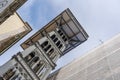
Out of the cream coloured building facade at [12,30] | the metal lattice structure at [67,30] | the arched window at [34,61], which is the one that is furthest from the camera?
the metal lattice structure at [67,30]

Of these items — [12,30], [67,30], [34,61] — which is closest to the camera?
[34,61]

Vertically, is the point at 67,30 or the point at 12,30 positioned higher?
the point at 12,30

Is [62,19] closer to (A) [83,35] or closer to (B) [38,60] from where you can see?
(A) [83,35]

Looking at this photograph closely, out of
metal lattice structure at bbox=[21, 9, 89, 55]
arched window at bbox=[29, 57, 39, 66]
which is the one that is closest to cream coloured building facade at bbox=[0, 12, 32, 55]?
metal lattice structure at bbox=[21, 9, 89, 55]

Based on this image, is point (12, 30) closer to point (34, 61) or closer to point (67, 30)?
point (34, 61)

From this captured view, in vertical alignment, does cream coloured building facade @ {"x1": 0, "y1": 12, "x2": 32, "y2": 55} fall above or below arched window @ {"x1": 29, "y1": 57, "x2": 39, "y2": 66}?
above

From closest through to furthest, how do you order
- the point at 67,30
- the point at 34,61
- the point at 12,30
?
1. the point at 34,61
2. the point at 12,30
3. the point at 67,30

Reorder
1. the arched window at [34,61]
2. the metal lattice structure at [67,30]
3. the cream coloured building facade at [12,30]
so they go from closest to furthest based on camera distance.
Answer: the arched window at [34,61]
the cream coloured building facade at [12,30]
the metal lattice structure at [67,30]

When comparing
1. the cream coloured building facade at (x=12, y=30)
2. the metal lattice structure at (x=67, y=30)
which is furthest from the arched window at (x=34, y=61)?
the metal lattice structure at (x=67, y=30)

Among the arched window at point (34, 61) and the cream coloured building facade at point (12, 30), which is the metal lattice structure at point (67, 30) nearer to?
the cream coloured building facade at point (12, 30)

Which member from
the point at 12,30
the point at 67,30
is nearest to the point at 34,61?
the point at 12,30

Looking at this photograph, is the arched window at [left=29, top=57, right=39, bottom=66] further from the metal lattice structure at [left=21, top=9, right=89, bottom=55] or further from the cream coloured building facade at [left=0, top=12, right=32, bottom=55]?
the metal lattice structure at [left=21, top=9, right=89, bottom=55]

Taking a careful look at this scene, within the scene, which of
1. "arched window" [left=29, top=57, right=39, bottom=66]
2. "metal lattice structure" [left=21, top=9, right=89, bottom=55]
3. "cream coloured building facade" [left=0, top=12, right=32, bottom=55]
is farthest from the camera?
"metal lattice structure" [left=21, top=9, right=89, bottom=55]

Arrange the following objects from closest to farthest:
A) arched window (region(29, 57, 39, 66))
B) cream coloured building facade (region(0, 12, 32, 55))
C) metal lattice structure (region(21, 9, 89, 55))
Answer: arched window (region(29, 57, 39, 66)) < cream coloured building facade (region(0, 12, 32, 55)) < metal lattice structure (region(21, 9, 89, 55))
